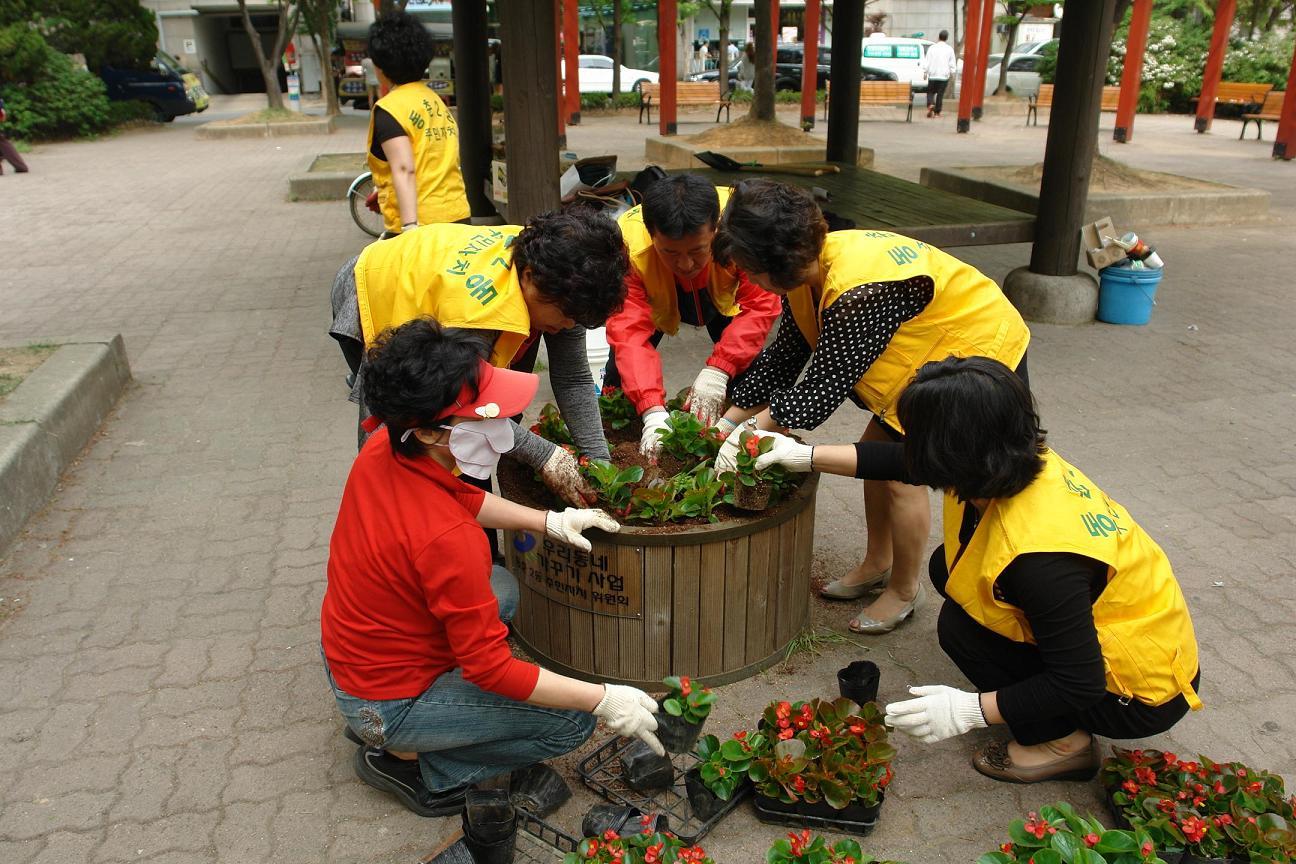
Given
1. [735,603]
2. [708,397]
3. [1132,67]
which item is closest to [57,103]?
[1132,67]

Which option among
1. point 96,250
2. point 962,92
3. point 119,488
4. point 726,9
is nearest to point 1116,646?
point 119,488

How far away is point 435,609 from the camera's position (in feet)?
6.68

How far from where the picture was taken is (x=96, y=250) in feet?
28.3

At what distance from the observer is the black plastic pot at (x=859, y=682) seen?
104 inches

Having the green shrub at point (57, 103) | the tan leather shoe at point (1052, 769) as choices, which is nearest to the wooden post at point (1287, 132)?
the tan leather shoe at point (1052, 769)

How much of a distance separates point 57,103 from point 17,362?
14.9 metres

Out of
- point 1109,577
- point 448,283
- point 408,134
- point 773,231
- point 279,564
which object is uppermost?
point 408,134

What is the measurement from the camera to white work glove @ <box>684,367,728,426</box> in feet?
10.3

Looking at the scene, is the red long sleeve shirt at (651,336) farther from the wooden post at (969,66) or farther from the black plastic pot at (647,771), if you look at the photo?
the wooden post at (969,66)

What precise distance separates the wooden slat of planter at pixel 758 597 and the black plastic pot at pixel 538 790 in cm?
65

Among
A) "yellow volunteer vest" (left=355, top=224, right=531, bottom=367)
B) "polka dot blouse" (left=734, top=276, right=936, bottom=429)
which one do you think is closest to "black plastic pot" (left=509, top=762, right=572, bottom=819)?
"yellow volunteer vest" (left=355, top=224, right=531, bottom=367)

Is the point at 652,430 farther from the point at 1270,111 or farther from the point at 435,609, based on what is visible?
the point at 1270,111

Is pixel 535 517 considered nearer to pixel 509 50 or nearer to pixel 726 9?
pixel 509 50

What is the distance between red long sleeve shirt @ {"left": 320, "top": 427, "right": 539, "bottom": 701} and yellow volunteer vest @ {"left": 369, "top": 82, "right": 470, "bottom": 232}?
8.15 ft
